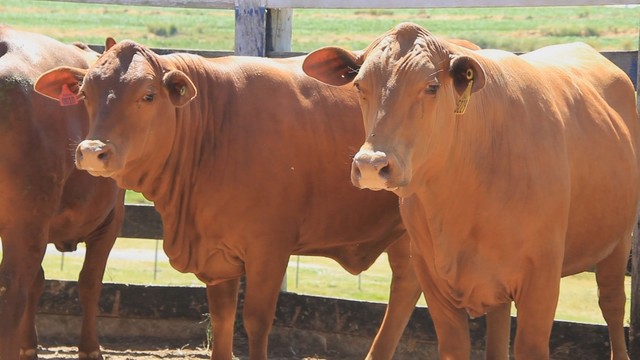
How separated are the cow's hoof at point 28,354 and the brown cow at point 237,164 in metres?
1.16

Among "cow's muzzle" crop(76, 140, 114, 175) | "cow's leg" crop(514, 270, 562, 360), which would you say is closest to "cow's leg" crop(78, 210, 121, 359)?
"cow's muzzle" crop(76, 140, 114, 175)

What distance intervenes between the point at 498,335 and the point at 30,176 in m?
2.66

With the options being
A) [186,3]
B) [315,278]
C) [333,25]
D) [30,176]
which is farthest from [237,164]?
[333,25]

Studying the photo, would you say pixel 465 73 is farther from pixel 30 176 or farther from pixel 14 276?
pixel 14 276

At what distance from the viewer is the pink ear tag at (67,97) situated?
20.4 ft

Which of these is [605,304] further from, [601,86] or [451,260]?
[451,260]

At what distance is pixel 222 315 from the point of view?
272 inches

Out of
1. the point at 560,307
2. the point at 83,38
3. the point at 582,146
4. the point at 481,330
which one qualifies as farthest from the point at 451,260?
the point at 83,38

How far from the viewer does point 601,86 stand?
663 centimetres

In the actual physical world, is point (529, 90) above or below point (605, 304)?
above

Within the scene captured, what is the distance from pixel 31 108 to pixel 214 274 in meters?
1.33

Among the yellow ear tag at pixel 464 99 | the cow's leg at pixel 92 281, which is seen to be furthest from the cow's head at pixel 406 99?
the cow's leg at pixel 92 281

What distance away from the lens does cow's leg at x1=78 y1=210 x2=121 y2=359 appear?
289 inches

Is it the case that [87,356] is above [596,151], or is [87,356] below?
below
